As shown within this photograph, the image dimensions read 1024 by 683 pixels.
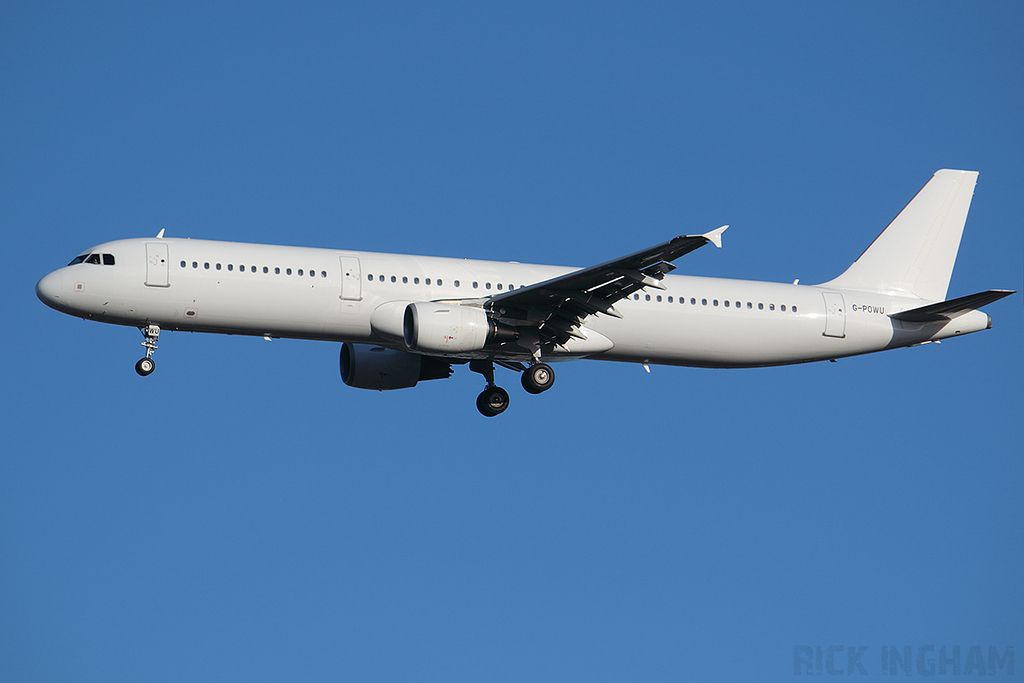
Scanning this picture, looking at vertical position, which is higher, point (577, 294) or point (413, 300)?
point (413, 300)

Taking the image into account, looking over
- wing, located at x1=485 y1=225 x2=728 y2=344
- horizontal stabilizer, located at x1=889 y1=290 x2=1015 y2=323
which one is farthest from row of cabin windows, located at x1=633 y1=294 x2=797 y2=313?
horizontal stabilizer, located at x1=889 y1=290 x2=1015 y2=323

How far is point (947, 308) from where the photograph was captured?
35188mm

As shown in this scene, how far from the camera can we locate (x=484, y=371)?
36406mm

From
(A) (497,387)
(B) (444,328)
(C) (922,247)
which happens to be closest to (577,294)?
(B) (444,328)

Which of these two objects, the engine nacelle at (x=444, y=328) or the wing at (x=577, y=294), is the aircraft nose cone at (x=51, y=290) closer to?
the engine nacelle at (x=444, y=328)

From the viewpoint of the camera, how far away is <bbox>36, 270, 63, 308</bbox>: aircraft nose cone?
30688mm

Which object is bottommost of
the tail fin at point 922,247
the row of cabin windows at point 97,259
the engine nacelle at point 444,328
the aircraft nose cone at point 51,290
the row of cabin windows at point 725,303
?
the engine nacelle at point 444,328

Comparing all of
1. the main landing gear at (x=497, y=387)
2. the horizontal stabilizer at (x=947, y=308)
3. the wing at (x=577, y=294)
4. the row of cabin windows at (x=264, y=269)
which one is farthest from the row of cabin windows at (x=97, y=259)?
the horizontal stabilizer at (x=947, y=308)

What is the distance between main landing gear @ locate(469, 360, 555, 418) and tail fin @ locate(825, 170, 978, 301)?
35.9 feet

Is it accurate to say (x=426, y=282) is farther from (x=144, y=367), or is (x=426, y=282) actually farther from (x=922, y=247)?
(x=922, y=247)

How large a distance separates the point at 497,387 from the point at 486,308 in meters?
4.61

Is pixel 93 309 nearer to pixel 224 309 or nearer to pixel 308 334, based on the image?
pixel 224 309

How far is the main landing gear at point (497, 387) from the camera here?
33.2 metres

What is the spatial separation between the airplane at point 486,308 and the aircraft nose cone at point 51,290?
4 centimetres
